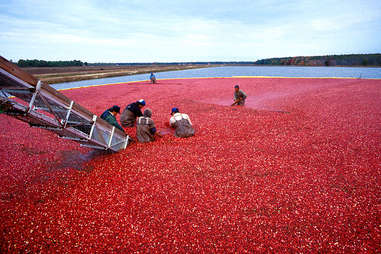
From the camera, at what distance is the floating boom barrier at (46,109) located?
11.2 feet

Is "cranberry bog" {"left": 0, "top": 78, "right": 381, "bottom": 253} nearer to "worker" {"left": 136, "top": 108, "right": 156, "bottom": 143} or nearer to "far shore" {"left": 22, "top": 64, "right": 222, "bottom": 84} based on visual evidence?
"worker" {"left": 136, "top": 108, "right": 156, "bottom": 143}

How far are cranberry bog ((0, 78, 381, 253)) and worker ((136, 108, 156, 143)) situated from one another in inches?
12.4

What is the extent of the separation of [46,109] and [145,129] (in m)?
3.25

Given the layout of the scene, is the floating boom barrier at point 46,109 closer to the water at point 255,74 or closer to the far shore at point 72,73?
A: the water at point 255,74

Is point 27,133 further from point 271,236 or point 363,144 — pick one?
point 363,144

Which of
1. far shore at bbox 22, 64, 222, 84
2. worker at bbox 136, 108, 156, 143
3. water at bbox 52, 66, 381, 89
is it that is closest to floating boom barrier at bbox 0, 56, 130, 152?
worker at bbox 136, 108, 156, 143

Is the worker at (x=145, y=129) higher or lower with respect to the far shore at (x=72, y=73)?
lower

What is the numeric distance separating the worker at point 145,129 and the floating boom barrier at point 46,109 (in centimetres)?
75

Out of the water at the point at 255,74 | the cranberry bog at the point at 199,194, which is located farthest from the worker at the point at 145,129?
the water at the point at 255,74

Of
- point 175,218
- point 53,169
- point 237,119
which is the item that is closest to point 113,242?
point 175,218

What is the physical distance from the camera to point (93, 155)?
6617mm

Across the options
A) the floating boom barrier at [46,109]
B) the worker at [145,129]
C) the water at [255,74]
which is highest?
the water at [255,74]

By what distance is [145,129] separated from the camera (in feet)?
23.6

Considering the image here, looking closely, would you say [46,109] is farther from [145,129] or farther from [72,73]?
[72,73]
